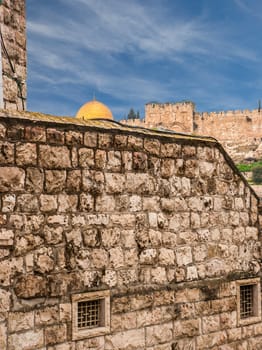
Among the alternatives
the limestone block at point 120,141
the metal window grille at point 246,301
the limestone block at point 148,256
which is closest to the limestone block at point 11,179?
the limestone block at point 120,141

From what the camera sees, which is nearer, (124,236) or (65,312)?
(65,312)

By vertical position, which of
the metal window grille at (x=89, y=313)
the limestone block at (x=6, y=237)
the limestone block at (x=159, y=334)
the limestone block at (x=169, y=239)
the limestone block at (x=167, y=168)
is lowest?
the limestone block at (x=159, y=334)

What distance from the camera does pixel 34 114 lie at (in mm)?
5000

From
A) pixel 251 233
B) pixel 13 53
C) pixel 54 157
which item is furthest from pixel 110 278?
pixel 13 53

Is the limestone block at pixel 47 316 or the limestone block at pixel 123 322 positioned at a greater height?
the limestone block at pixel 47 316

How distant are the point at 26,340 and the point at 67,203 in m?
1.34

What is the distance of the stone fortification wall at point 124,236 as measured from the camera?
471 centimetres

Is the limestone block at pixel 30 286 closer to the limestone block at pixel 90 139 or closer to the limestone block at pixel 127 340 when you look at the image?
the limestone block at pixel 127 340

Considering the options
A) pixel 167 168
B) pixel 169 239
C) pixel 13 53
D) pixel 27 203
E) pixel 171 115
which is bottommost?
pixel 169 239

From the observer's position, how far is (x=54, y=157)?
16.3ft

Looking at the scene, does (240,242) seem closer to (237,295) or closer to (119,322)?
(237,295)

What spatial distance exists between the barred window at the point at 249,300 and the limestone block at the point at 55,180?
289cm

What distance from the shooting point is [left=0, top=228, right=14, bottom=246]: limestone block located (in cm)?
458

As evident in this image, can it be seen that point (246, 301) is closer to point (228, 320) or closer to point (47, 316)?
point (228, 320)
